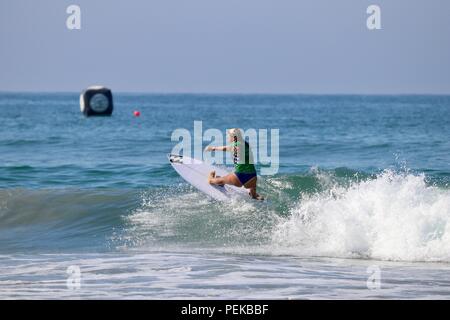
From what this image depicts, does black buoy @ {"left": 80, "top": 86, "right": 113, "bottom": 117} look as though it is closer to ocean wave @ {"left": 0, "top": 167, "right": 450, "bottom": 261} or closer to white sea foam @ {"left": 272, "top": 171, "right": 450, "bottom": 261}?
ocean wave @ {"left": 0, "top": 167, "right": 450, "bottom": 261}

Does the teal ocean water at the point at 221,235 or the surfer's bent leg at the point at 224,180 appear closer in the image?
the teal ocean water at the point at 221,235

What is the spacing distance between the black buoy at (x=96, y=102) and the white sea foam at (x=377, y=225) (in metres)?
3.42

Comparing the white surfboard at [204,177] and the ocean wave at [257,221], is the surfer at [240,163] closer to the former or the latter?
the white surfboard at [204,177]

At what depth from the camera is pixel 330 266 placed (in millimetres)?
11617

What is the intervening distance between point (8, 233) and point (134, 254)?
3.96m

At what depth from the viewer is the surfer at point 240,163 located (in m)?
14.7

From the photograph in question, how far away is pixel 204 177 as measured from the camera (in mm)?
16328

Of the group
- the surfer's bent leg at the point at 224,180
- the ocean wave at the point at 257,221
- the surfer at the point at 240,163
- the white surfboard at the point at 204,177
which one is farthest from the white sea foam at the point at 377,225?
the white surfboard at the point at 204,177

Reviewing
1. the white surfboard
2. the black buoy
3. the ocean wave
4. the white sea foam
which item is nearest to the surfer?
the white surfboard

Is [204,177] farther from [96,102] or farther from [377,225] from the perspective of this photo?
[96,102]

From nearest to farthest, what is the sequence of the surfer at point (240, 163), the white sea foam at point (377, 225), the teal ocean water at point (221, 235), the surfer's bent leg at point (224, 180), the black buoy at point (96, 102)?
the teal ocean water at point (221, 235) < the black buoy at point (96, 102) < the white sea foam at point (377, 225) < the surfer at point (240, 163) < the surfer's bent leg at point (224, 180)

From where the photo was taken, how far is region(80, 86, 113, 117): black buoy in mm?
12406

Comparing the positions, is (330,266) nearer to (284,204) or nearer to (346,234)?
(346,234)

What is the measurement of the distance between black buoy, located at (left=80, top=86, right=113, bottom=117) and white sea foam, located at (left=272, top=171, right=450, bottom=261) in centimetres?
342
